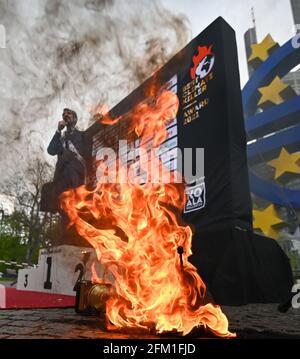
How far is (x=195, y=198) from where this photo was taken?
31.1ft

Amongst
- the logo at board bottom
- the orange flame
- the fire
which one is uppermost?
the orange flame

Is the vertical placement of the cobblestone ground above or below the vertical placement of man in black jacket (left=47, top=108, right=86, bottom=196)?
below

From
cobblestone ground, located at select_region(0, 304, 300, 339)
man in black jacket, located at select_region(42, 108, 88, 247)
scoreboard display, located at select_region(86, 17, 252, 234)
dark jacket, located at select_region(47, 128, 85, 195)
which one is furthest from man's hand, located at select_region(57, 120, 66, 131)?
cobblestone ground, located at select_region(0, 304, 300, 339)

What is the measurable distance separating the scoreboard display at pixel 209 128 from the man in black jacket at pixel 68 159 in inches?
92.7

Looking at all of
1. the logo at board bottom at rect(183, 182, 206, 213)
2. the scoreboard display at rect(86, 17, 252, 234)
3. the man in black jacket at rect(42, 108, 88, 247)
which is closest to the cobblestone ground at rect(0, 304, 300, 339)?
the scoreboard display at rect(86, 17, 252, 234)

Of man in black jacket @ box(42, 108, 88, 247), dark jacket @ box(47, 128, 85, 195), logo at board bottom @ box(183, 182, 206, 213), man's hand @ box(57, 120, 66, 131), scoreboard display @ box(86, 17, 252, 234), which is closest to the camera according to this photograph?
scoreboard display @ box(86, 17, 252, 234)

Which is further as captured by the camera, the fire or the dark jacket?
the dark jacket

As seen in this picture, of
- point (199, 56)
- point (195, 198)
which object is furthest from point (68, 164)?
point (199, 56)

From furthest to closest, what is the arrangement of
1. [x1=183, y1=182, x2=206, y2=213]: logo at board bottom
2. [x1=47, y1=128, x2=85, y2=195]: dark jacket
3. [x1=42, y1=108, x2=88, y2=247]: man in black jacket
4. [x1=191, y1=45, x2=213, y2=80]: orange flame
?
[x1=47, y1=128, x2=85, y2=195]: dark jacket < [x1=42, y1=108, x2=88, y2=247]: man in black jacket < [x1=191, y1=45, x2=213, y2=80]: orange flame < [x1=183, y1=182, x2=206, y2=213]: logo at board bottom

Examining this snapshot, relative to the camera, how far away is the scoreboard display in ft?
29.0

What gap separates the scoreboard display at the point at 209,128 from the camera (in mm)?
8828

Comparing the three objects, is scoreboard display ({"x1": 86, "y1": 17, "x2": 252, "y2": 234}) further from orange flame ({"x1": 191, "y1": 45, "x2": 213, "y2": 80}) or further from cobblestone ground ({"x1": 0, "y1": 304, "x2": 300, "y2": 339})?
cobblestone ground ({"x1": 0, "y1": 304, "x2": 300, "y2": 339})
